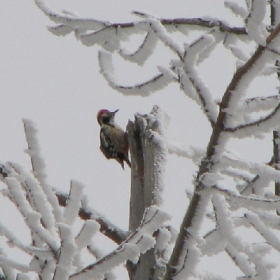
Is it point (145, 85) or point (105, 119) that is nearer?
point (145, 85)

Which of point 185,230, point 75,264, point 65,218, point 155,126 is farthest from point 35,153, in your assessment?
point 155,126

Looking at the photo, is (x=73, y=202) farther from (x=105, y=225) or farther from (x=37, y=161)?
(x=105, y=225)

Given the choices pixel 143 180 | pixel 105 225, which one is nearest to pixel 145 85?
pixel 143 180

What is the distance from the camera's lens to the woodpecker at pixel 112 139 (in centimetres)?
560

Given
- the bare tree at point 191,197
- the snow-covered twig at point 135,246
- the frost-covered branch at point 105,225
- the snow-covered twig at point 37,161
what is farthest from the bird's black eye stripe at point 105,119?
the snow-covered twig at point 135,246

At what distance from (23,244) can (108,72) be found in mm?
979

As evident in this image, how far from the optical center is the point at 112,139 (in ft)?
19.1

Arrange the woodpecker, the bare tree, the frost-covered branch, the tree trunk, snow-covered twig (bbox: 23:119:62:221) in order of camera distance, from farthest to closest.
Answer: the woodpecker < the frost-covered branch < the tree trunk < snow-covered twig (bbox: 23:119:62:221) < the bare tree

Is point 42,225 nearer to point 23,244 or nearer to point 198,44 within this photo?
point 23,244

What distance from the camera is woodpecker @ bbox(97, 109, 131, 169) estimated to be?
221 inches

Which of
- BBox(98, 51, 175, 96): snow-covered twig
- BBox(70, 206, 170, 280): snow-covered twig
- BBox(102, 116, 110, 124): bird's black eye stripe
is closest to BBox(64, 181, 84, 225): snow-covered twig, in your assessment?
BBox(70, 206, 170, 280): snow-covered twig

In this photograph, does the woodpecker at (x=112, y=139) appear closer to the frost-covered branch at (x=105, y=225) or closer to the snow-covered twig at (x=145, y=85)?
the frost-covered branch at (x=105, y=225)

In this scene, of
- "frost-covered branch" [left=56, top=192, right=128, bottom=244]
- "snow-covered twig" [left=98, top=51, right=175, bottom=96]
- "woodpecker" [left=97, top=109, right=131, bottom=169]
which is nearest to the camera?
"snow-covered twig" [left=98, top=51, right=175, bottom=96]

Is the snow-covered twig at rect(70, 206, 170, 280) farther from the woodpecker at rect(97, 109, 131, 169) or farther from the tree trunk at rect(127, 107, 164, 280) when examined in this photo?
the woodpecker at rect(97, 109, 131, 169)
